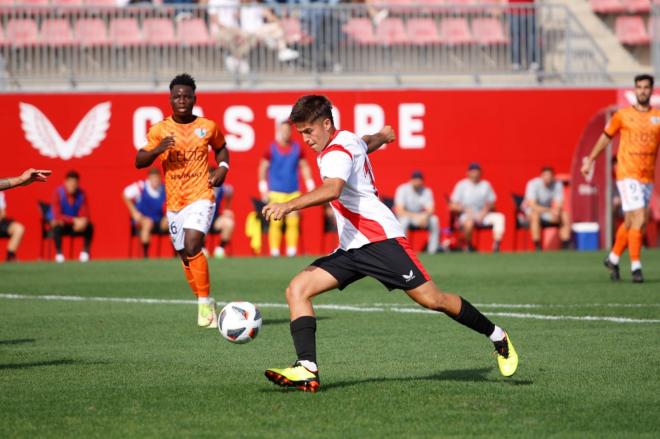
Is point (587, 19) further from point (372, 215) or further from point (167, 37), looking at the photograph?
point (372, 215)

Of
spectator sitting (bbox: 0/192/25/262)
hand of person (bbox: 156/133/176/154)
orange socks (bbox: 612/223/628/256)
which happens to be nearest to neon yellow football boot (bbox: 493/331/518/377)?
hand of person (bbox: 156/133/176/154)

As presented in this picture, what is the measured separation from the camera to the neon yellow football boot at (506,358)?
26.9 feet

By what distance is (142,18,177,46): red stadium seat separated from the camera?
2653 centimetres

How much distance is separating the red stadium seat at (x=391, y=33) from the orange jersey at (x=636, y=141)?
11463 millimetres

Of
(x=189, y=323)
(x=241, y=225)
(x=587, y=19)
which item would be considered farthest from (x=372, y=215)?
(x=587, y=19)

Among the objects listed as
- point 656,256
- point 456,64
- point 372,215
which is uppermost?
point 456,64

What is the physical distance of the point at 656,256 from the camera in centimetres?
2264

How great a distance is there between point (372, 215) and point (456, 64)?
20.0 metres

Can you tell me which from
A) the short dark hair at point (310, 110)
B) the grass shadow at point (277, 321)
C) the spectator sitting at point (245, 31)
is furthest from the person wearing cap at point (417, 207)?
the short dark hair at point (310, 110)

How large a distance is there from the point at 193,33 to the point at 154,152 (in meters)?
15.6

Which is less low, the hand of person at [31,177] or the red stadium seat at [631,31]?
the red stadium seat at [631,31]

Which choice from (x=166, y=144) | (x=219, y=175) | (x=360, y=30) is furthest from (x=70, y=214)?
(x=166, y=144)

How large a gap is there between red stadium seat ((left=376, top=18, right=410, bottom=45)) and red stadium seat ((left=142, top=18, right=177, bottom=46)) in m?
4.50

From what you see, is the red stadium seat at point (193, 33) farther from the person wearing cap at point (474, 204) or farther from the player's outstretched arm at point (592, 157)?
the player's outstretched arm at point (592, 157)
